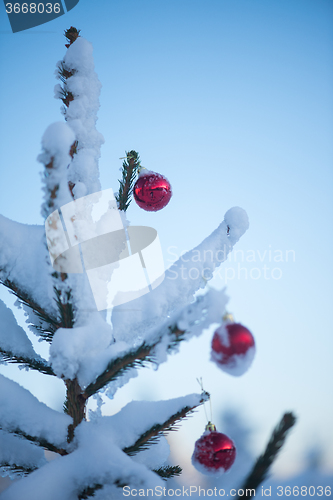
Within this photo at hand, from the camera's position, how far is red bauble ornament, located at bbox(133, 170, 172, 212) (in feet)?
4.62

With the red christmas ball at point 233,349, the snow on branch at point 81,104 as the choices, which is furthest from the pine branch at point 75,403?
the snow on branch at point 81,104

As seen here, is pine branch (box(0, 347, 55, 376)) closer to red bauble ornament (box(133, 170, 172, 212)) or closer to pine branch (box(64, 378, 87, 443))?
pine branch (box(64, 378, 87, 443))

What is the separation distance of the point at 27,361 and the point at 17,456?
387 mm

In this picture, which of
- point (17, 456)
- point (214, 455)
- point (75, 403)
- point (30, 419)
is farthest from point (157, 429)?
point (17, 456)

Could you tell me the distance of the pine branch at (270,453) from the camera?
60cm

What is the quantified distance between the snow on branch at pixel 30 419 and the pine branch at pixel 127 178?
3.41 ft

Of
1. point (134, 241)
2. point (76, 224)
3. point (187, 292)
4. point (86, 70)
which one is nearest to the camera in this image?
point (76, 224)

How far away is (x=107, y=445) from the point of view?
922mm

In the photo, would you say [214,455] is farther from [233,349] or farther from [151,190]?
[151,190]

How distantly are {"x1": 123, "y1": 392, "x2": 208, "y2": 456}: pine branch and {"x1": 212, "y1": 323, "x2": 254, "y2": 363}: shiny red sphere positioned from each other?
553mm

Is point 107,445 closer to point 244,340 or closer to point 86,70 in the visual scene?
point 244,340

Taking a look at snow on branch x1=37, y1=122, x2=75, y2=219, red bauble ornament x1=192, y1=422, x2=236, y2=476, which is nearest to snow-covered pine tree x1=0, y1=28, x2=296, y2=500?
snow on branch x1=37, y1=122, x2=75, y2=219

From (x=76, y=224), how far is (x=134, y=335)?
0.57 m

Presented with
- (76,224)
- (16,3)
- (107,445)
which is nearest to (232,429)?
(107,445)
